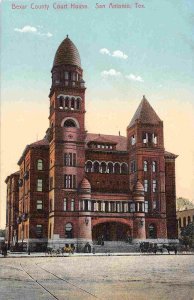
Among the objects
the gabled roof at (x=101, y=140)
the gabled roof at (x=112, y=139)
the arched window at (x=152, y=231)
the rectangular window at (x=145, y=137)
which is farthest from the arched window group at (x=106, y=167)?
the arched window at (x=152, y=231)

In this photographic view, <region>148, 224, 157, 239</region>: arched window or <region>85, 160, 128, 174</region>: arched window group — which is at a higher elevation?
<region>85, 160, 128, 174</region>: arched window group

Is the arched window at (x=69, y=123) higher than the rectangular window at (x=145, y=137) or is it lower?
higher

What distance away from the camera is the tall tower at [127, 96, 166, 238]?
54031mm

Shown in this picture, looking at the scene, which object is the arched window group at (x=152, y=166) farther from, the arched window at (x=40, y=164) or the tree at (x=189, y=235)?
the arched window at (x=40, y=164)

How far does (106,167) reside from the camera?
185 ft

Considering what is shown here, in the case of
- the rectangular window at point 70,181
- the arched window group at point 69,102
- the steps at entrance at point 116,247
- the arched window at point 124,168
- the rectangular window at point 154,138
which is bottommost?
the steps at entrance at point 116,247

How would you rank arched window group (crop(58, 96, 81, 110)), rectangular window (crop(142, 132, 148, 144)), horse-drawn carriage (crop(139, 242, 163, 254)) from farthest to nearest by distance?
rectangular window (crop(142, 132, 148, 144)) < arched window group (crop(58, 96, 81, 110)) < horse-drawn carriage (crop(139, 242, 163, 254))

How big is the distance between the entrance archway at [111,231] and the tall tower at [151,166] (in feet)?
8.63

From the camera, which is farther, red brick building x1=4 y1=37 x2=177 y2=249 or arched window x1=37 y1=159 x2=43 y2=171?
arched window x1=37 y1=159 x2=43 y2=171

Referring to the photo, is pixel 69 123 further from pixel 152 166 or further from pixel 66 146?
pixel 152 166

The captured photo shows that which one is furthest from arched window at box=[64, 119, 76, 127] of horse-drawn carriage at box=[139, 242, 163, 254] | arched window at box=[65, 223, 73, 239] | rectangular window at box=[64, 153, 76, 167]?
horse-drawn carriage at box=[139, 242, 163, 254]

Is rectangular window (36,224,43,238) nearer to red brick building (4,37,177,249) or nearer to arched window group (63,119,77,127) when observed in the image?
red brick building (4,37,177,249)

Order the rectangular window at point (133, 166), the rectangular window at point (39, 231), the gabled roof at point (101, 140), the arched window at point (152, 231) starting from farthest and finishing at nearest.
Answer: the gabled roof at point (101, 140), the rectangular window at point (133, 166), the arched window at point (152, 231), the rectangular window at point (39, 231)

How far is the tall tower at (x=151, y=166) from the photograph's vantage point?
5403 centimetres
